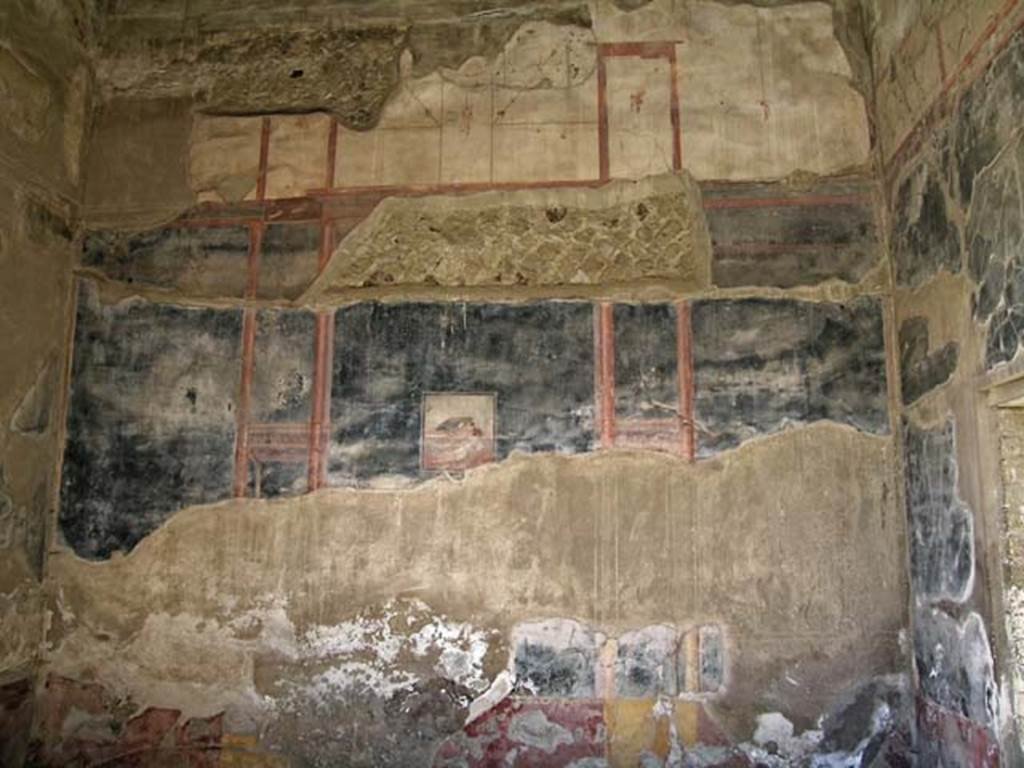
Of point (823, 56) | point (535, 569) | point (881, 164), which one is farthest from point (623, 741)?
point (823, 56)

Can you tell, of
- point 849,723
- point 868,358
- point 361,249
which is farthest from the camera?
point 361,249

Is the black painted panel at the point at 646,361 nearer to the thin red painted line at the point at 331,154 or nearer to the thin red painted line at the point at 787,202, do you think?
the thin red painted line at the point at 787,202

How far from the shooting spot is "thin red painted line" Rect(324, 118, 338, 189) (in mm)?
4439

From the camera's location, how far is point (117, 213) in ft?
14.8

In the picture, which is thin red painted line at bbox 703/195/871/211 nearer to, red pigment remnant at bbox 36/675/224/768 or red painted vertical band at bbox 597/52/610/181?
red painted vertical band at bbox 597/52/610/181

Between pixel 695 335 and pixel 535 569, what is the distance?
3.97 feet

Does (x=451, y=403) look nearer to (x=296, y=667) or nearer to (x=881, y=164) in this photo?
(x=296, y=667)

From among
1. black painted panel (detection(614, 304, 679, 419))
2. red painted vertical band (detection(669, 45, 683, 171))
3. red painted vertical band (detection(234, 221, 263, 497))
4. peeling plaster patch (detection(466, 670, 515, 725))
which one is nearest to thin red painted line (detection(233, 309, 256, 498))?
red painted vertical band (detection(234, 221, 263, 497))

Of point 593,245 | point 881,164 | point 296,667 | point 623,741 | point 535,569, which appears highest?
point 881,164

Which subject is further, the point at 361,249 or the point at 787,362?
the point at 361,249

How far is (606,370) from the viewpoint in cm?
414

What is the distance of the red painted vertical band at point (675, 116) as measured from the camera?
14.1 ft

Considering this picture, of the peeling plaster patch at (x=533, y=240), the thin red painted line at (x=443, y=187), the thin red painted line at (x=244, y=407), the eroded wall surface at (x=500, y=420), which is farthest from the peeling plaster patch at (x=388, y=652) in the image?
the thin red painted line at (x=443, y=187)

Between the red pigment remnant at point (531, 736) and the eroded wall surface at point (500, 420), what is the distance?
0.01 metres
